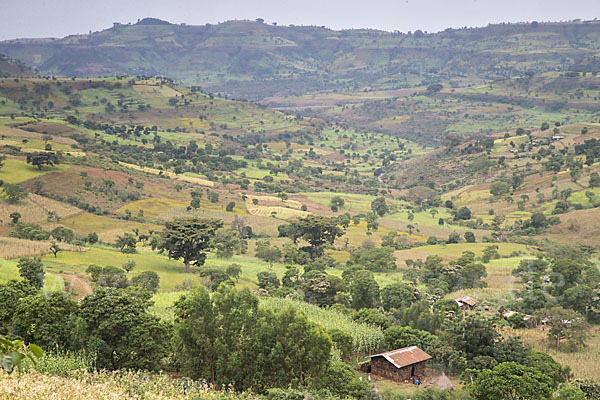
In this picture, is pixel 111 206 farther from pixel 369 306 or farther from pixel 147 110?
pixel 147 110

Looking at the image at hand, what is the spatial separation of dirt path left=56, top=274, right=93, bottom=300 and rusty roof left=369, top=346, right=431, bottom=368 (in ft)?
74.9

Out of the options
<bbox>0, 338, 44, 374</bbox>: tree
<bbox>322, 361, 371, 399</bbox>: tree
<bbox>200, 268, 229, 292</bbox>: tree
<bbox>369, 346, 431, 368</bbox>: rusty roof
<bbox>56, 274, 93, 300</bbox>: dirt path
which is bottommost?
<bbox>200, 268, 229, 292</bbox>: tree

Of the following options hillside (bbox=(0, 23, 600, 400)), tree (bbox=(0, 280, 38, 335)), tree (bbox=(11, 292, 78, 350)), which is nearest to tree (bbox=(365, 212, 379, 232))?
hillside (bbox=(0, 23, 600, 400))

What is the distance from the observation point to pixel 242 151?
16900 cm

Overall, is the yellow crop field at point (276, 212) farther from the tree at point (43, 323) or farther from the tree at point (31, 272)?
the tree at point (43, 323)

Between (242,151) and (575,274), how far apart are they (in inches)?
5082

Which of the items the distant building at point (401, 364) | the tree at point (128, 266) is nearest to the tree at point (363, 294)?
the distant building at point (401, 364)

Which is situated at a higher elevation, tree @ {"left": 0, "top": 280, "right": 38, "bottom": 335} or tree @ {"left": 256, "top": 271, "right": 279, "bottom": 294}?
tree @ {"left": 0, "top": 280, "right": 38, "bottom": 335}

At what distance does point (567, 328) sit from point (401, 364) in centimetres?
1511

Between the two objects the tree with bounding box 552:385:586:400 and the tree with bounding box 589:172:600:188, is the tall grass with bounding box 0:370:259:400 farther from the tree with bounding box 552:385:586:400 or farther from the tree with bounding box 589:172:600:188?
the tree with bounding box 589:172:600:188

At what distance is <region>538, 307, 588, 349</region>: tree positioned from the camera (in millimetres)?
37750

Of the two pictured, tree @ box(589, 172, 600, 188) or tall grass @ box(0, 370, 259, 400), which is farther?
tree @ box(589, 172, 600, 188)

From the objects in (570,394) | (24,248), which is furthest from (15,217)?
(570,394)

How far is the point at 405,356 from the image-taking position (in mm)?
31578
